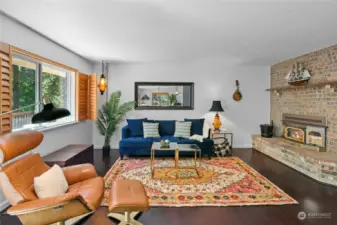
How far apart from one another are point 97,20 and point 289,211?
11.0 ft

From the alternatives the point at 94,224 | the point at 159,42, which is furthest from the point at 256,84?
the point at 94,224

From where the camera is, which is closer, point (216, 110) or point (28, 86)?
point (28, 86)

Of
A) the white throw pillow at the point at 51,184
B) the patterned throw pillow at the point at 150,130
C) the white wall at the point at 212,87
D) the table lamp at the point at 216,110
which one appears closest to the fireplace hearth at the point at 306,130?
the white wall at the point at 212,87

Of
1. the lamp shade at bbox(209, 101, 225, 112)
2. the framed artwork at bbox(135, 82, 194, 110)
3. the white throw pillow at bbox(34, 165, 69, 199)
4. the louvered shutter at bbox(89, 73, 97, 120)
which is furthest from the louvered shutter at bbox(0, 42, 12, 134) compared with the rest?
the lamp shade at bbox(209, 101, 225, 112)

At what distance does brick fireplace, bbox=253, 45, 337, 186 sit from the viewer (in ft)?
13.4

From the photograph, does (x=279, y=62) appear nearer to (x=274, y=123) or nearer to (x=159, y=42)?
(x=274, y=123)

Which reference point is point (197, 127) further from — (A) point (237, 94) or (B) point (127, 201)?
(B) point (127, 201)

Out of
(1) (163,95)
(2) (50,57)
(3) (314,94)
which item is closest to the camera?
(2) (50,57)

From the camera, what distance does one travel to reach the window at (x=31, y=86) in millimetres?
3416

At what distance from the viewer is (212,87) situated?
6.58 meters

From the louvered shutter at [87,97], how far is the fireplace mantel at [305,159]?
421cm

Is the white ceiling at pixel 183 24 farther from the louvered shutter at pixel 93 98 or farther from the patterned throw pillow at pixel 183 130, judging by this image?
the patterned throw pillow at pixel 183 130

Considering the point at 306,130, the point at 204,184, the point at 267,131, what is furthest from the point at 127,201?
the point at 267,131

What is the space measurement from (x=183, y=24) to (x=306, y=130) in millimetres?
3618
